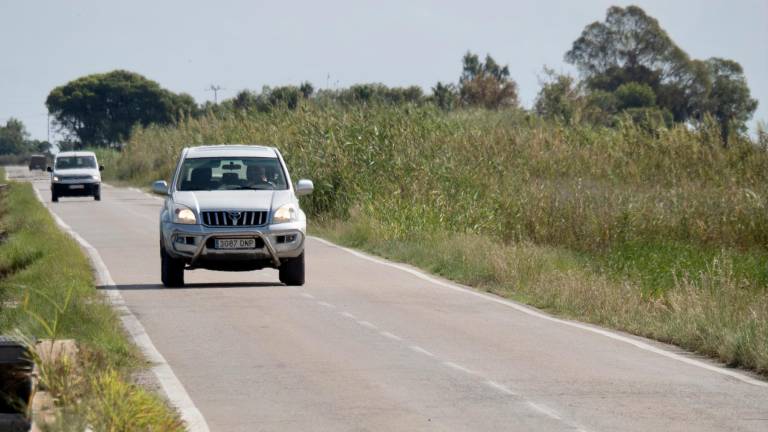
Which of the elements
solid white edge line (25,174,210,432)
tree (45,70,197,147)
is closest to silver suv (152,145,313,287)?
solid white edge line (25,174,210,432)

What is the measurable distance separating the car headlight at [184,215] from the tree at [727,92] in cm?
10629

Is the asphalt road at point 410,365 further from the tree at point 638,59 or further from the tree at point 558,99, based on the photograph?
the tree at point 638,59

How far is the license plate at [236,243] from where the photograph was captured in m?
19.0

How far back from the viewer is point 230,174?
2033 cm

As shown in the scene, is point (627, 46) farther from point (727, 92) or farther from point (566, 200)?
point (566, 200)

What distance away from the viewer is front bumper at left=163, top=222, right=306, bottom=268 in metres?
19.0

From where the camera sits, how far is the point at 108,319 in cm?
1466

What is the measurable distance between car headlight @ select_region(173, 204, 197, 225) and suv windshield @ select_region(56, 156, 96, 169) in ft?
109

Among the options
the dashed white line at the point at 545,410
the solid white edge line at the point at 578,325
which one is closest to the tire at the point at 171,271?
the solid white edge line at the point at 578,325

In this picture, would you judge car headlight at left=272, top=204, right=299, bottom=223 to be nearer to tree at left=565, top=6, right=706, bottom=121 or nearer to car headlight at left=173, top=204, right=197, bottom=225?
car headlight at left=173, top=204, right=197, bottom=225

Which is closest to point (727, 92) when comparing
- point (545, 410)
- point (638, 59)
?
point (638, 59)

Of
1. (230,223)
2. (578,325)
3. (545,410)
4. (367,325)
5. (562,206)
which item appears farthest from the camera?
(562,206)

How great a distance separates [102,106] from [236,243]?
118m

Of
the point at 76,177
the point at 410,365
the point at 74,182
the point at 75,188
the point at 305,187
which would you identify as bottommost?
the point at 75,188
